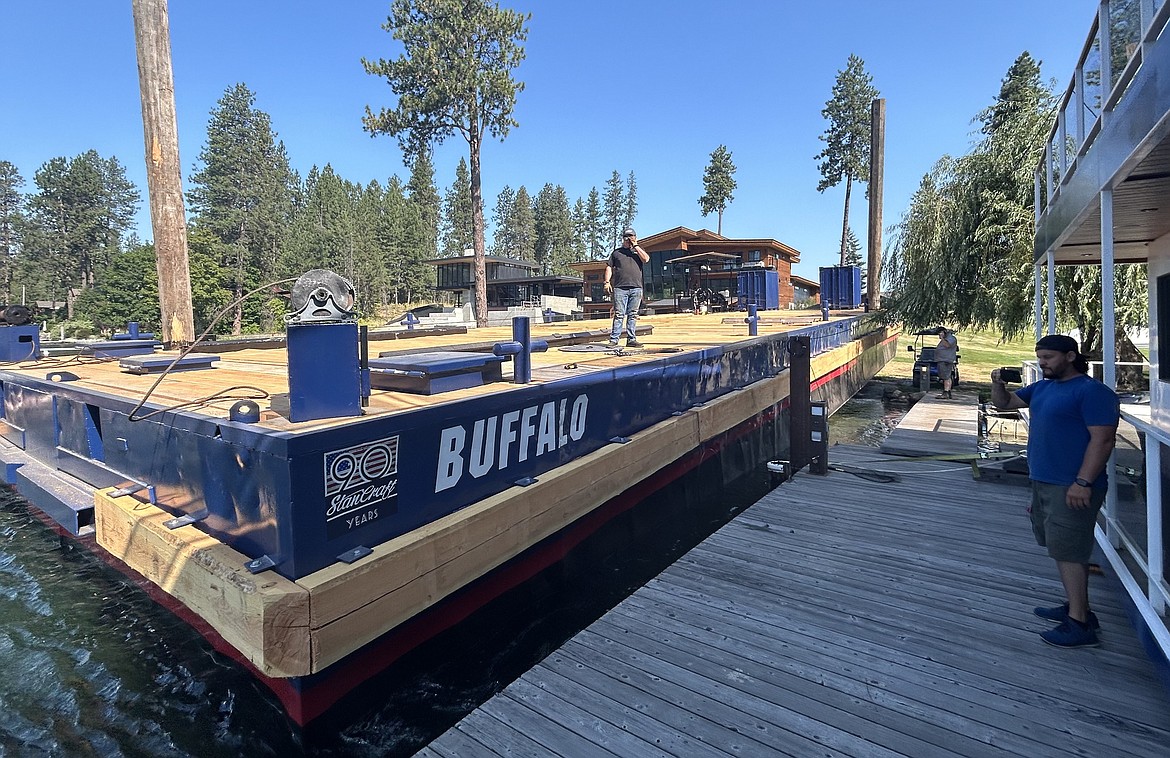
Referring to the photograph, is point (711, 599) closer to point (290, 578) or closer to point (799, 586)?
point (799, 586)

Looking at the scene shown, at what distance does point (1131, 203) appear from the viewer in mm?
3576

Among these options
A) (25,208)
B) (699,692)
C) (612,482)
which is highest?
(25,208)

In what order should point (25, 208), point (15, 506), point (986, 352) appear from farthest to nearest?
1. point (25, 208)
2. point (986, 352)
3. point (15, 506)

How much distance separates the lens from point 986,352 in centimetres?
2323

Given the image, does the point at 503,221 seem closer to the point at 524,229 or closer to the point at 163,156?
the point at 524,229

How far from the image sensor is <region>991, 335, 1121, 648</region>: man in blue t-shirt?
281 cm

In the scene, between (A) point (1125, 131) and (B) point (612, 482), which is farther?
(B) point (612, 482)

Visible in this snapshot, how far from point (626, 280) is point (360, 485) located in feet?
16.9

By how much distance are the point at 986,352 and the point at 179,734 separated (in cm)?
2660

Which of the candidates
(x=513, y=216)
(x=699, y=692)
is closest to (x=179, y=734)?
(x=699, y=692)

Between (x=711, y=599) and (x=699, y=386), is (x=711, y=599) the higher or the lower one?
the lower one

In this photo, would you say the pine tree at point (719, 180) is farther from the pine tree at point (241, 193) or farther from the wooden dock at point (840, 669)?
the wooden dock at point (840, 669)

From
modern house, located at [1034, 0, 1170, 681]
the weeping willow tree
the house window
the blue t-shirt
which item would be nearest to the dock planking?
modern house, located at [1034, 0, 1170, 681]

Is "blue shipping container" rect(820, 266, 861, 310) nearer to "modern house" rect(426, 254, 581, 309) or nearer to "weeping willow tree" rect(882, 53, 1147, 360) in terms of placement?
"weeping willow tree" rect(882, 53, 1147, 360)
